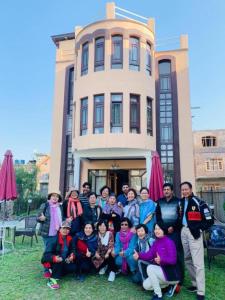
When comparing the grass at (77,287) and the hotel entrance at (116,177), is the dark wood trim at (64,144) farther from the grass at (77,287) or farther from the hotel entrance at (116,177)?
the grass at (77,287)

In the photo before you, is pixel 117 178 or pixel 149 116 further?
pixel 117 178

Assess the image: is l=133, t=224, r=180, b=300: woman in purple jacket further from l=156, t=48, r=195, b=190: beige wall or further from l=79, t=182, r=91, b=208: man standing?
l=156, t=48, r=195, b=190: beige wall

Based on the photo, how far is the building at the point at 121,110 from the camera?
475 inches

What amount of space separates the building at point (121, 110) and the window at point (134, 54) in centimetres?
5

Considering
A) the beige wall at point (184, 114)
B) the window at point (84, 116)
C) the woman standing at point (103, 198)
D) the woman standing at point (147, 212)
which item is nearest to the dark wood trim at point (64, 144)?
the window at point (84, 116)

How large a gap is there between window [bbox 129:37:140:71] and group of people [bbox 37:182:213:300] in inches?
335

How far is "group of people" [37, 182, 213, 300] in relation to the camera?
13.6 feet

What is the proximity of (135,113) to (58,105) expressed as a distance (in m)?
6.09

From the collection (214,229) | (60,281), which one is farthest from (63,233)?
(214,229)

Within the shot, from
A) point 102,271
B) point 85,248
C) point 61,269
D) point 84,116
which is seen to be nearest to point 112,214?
point 85,248

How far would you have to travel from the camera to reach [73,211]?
18.5 ft

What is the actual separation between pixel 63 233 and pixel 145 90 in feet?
30.5

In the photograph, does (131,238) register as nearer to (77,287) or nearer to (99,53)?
(77,287)

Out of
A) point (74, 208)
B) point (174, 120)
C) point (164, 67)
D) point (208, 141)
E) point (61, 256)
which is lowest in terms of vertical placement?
point (61, 256)
